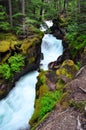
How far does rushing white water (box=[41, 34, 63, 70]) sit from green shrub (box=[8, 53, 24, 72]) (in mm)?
Answer: 4845

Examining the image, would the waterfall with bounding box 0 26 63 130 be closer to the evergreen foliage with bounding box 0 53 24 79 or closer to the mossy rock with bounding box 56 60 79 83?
the evergreen foliage with bounding box 0 53 24 79

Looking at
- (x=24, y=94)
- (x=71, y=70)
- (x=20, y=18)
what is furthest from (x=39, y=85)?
(x=20, y=18)

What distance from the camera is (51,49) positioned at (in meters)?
24.9

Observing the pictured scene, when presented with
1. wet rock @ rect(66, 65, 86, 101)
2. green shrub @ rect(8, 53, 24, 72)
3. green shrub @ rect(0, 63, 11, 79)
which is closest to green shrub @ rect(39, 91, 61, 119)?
wet rock @ rect(66, 65, 86, 101)

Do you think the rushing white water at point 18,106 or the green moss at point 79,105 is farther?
the rushing white water at point 18,106

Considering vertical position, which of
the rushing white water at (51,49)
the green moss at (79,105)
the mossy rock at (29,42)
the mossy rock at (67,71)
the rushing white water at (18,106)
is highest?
the mossy rock at (29,42)

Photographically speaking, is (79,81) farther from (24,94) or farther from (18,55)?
(18,55)

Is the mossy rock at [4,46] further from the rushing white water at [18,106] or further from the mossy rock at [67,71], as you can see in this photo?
the mossy rock at [67,71]

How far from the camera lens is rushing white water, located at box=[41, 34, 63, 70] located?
2334cm

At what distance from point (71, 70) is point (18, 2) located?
44.2 ft

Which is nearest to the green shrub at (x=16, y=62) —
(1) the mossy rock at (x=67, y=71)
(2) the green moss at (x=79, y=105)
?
(1) the mossy rock at (x=67, y=71)

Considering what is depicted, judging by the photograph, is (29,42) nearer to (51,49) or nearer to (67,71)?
(67,71)

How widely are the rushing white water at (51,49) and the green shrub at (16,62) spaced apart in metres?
4.84

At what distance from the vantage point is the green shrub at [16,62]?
17031mm
